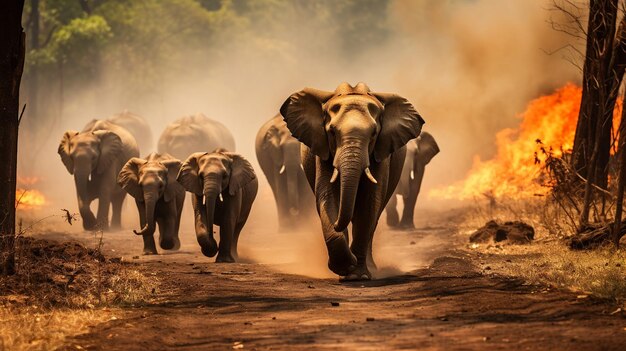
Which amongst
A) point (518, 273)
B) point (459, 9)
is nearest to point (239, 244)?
point (518, 273)

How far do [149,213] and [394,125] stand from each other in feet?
21.8

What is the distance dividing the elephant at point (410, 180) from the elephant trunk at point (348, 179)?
13.0 metres

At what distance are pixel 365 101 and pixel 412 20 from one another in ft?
138

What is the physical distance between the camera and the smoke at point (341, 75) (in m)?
39.1

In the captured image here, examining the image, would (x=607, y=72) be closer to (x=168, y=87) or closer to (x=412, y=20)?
(x=412, y=20)

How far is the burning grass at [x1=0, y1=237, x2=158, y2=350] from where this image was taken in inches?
448

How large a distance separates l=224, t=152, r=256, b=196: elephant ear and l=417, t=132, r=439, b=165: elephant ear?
9170 mm

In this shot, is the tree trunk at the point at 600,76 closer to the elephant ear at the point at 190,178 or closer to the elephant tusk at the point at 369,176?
the elephant tusk at the point at 369,176

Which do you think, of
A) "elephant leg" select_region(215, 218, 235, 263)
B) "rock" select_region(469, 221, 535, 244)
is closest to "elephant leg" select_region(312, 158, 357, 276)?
"elephant leg" select_region(215, 218, 235, 263)

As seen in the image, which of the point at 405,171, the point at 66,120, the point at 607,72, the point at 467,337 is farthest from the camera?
the point at 66,120

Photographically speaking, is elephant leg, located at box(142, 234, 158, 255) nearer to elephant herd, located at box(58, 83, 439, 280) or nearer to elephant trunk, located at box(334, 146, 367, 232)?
elephant herd, located at box(58, 83, 439, 280)

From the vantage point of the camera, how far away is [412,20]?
188 ft

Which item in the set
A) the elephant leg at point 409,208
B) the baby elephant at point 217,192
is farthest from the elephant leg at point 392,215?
the baby elephant at point 217,192

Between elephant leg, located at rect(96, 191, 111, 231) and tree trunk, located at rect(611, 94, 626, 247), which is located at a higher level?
elephant leg, located at rect(96, 191, 111, 231)
